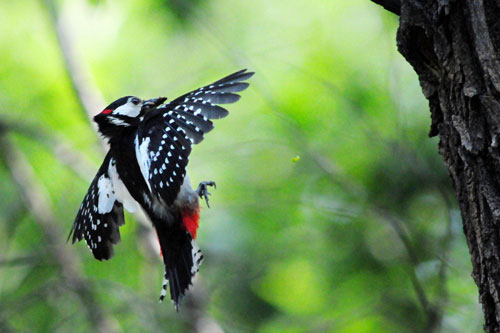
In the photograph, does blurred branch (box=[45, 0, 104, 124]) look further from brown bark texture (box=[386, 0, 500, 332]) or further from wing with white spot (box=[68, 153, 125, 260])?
brown bark texture (box=[386, 0, 500, 332])

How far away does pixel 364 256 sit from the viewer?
4.86 meters

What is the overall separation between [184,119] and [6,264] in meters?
2.56

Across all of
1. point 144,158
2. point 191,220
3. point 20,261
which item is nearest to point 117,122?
point 144,158

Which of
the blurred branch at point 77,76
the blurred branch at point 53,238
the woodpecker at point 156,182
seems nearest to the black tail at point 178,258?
the woodpecker at point 156,182

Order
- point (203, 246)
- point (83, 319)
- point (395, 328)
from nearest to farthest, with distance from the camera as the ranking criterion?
point (395, 328) < point (83, 319) < point (203, 246)

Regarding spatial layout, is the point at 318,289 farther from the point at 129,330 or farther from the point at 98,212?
the point at 98,212

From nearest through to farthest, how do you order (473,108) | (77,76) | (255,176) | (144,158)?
(473,108), (144,158), (77,76), (255,176)

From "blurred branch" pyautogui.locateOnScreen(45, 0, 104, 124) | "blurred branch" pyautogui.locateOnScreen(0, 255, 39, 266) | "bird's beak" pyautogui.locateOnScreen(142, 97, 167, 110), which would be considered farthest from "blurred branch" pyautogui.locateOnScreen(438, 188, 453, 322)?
"blurred branch" pyautogui.locateOnScreen(0, 255, 39, 266)

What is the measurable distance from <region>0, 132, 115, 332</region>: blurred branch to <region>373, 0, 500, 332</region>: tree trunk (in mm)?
3563

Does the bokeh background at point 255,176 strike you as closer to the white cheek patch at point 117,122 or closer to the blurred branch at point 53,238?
the blurred branch at point 53,238

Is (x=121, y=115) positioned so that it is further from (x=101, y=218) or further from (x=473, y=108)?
(x=473, y=108)

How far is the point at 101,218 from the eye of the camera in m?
3.42

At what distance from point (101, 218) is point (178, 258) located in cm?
43

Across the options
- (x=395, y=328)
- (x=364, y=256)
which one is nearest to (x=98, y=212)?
(x=364, y=256)
